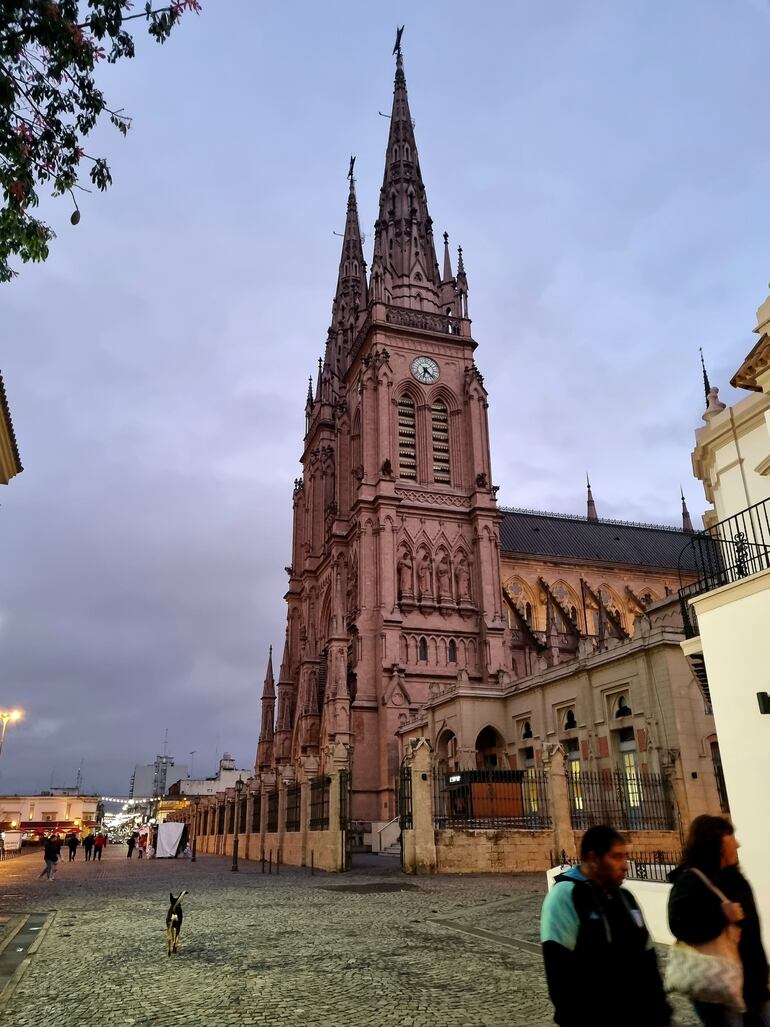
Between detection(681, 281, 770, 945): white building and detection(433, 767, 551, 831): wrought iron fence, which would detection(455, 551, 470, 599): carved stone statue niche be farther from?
detection(681, 281, 770, 945): white building

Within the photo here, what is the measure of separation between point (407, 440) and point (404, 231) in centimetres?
2012

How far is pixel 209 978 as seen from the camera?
9250 mm

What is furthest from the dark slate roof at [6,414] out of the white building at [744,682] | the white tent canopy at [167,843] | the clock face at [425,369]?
the clock face at [425,369]

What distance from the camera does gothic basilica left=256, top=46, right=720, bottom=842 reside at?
33000mm

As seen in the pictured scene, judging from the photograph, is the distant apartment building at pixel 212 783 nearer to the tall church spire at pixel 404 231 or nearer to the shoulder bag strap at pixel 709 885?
the tall church spire at pixel 404 231

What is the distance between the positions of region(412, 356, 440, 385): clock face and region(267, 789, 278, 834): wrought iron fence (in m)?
30.7

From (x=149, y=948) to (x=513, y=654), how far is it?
42822mm

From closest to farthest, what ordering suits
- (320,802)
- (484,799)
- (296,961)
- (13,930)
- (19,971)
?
(19,971) → (296,961) → (13,930) → (484,799) → (320,802)

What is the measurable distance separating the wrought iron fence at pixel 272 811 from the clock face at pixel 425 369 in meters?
30.7

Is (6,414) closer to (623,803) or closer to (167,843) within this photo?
(623,803)

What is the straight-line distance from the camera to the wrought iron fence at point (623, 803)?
22.5 meters

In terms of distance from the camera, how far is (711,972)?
4164mm

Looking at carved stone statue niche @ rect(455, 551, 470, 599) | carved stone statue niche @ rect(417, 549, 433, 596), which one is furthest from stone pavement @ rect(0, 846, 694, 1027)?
carved stone statue niche @ rect(455, 551, 470, 599)

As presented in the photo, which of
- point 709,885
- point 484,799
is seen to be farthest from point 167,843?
point 709,885
